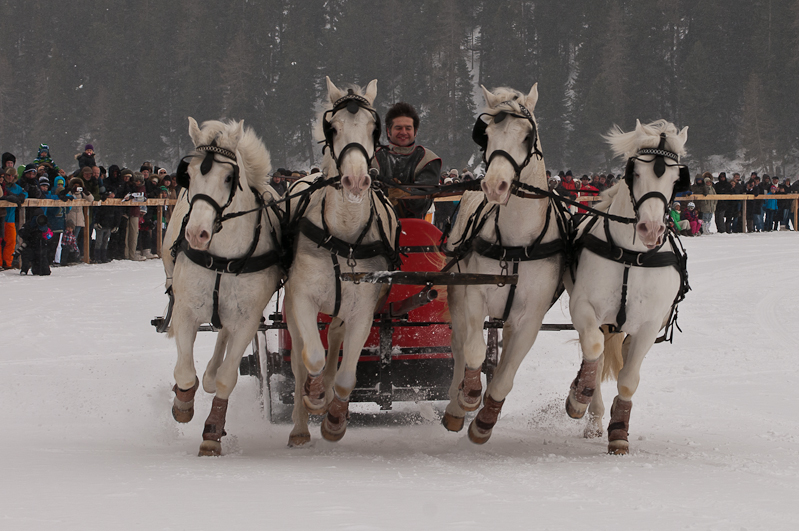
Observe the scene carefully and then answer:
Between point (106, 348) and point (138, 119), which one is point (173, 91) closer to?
point (138, 119)

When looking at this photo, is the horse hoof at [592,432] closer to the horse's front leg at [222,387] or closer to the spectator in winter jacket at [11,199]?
the horse's front leg at [222,387]

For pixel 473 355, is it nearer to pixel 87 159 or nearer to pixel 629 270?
pixel 629 270

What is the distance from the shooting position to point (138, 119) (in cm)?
6544

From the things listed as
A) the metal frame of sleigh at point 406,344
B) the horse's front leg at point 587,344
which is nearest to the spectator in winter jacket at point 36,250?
the metal frame of sleigh at point 406,344

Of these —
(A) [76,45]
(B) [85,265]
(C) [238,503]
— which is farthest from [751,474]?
(A) [76,45]

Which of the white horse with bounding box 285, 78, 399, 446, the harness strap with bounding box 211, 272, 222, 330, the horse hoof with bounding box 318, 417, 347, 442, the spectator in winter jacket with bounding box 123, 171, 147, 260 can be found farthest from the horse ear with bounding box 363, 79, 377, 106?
the spectator in winter jacket with bounding box 123, 171, 147, 260

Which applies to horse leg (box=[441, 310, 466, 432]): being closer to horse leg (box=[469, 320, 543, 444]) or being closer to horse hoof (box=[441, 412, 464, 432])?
horse hoof (box=[441, 412, 464, 432])

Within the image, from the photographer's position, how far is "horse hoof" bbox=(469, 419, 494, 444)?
250 inches

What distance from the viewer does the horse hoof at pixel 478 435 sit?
6.35m

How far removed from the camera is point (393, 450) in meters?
6.49

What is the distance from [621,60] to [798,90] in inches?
482

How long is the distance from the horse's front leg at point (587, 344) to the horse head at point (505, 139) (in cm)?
107

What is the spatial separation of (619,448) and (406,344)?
2.11 metres

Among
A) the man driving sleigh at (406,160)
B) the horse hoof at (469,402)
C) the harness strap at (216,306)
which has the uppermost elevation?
the man driving sleigh at (406,160)
